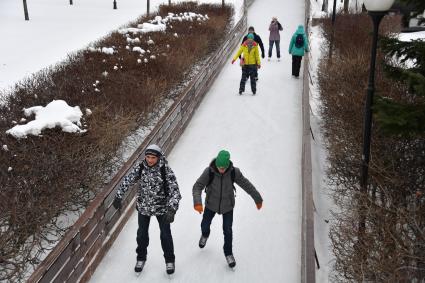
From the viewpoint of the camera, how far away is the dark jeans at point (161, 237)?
20.7 ft

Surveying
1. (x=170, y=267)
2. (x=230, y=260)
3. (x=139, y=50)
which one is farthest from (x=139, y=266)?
(x=139, y=50)

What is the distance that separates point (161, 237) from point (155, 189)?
73cm

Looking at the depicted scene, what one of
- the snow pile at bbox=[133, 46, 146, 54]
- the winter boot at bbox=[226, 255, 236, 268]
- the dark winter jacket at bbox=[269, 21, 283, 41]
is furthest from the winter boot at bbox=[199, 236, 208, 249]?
the dark winter jacket at bbox=[269, 21, 283, 41]

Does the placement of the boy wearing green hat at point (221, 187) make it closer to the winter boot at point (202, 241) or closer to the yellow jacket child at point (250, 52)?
the winter boot at point (202, 241)

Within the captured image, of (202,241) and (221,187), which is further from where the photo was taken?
(202,241)

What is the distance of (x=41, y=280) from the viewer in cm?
545

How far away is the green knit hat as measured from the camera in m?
6.07

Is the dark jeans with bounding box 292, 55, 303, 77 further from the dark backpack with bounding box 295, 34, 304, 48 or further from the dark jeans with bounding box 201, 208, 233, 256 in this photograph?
the dark jeans with bounding box 201, 208, 233, 256

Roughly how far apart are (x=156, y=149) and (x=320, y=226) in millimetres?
3747

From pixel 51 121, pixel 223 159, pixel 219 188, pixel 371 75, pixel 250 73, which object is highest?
pixel 371 75

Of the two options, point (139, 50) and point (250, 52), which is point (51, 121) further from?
point (139, 50)

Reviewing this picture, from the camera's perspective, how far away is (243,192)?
916 centimetres

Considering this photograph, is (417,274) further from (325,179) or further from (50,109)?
(50,109)

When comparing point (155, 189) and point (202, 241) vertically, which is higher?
point (155, 189)
